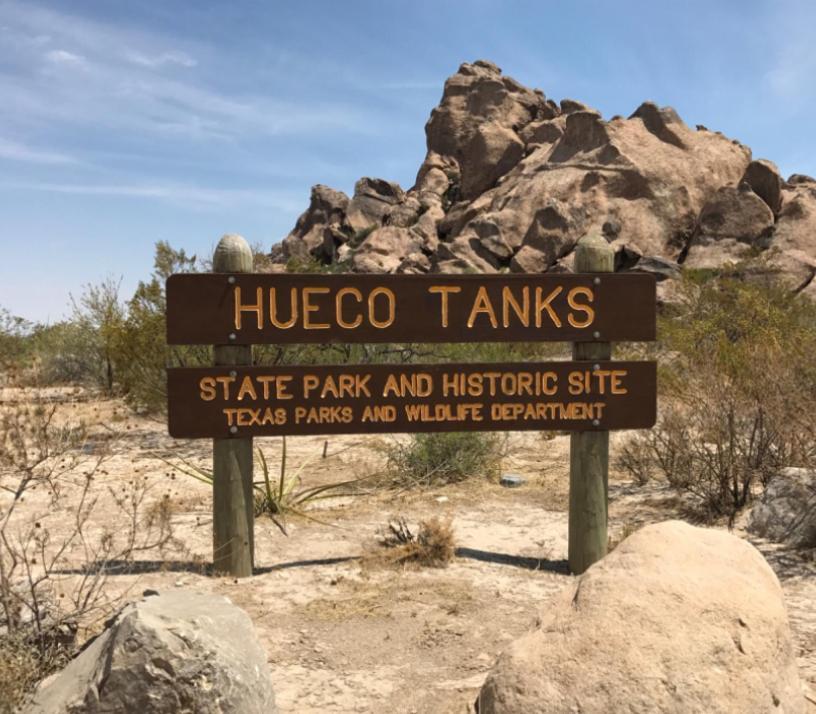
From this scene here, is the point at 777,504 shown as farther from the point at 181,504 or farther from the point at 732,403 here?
the point at 181,504

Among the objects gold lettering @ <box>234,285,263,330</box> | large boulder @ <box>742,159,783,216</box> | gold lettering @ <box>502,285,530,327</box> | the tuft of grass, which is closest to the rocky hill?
large boulder @ <box>742,159,783,216</box>

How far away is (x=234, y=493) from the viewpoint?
557 centimetres

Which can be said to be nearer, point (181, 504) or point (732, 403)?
point (732, 403)

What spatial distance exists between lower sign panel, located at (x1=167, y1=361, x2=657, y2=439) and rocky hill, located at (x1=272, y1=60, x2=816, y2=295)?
22.5 meters

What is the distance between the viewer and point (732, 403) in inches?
278

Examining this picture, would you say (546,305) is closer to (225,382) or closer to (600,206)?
(225,382)

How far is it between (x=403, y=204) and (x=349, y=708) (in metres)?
52.8

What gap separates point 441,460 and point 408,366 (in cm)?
350

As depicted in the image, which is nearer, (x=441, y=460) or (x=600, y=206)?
(x=441, y=460)

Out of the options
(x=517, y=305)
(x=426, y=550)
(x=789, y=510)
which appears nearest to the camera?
(x=517, y=305)

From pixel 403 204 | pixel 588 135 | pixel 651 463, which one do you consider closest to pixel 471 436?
pixel 651 463

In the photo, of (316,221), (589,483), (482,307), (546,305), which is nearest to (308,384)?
(482,307)

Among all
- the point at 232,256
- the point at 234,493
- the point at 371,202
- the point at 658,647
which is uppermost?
the point at 371,202

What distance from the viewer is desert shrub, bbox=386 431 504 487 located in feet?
28.5
